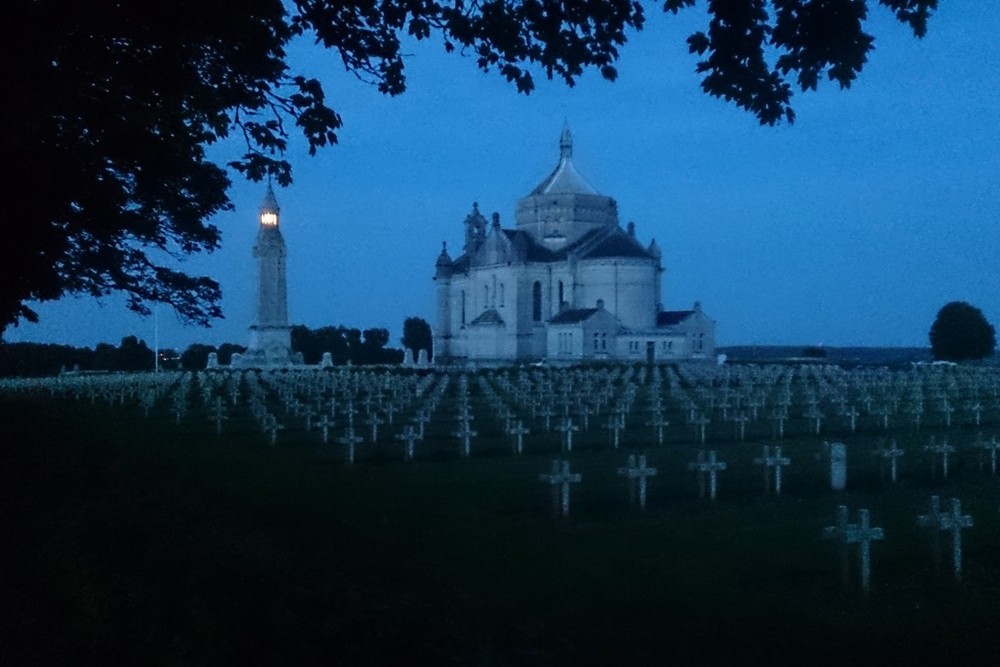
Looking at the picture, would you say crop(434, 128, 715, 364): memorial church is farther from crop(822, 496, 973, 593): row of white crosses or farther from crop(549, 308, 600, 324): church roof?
crop(822, 496, 973, 593): row of white crosses

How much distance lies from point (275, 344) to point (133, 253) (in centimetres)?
4497

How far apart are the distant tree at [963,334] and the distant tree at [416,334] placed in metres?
43.1

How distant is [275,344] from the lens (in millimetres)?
61906

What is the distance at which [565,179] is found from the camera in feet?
248

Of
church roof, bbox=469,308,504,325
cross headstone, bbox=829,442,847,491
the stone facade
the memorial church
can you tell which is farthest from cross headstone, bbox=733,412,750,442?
church roof, bbox=469,308,504,325

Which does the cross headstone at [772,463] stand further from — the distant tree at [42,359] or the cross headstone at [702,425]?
the distant tree at [42,359]

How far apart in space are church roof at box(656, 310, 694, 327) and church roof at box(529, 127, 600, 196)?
38.5 ft

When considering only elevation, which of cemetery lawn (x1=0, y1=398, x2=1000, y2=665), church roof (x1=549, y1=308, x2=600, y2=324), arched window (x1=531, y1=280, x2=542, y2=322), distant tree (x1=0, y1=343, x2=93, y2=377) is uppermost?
arched window (x1=531, y1=280, x2=542, y2=322)

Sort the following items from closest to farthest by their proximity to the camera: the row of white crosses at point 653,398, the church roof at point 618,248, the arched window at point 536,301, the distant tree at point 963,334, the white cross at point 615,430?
the white cross at point 615,430, the row of white crosses at point 653,398, the church roof at point 618,248, the arched window at point 536,301, the distant tree at point 963,334

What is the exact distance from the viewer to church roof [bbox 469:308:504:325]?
224 feet

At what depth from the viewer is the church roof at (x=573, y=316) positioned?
6238 cm

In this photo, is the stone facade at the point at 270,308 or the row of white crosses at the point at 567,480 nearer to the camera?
the row of white crosses at the point at 567,480

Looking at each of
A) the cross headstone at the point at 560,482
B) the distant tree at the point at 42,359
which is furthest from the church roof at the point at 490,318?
the cross headstone at the point at 560,482

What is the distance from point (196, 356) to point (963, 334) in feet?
191
